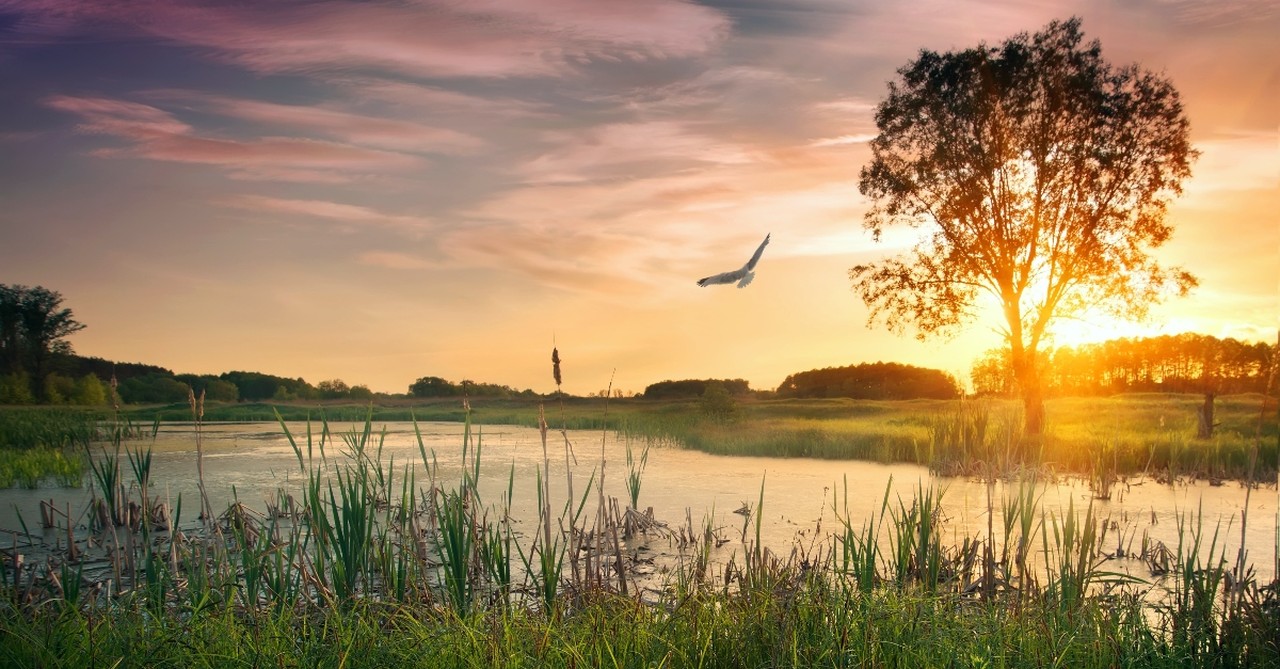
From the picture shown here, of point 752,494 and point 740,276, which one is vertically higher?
point 740,276

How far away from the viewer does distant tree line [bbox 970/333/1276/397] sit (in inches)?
1113

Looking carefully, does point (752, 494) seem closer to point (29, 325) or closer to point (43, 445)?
point (43, 445)

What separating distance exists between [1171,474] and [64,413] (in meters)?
24.2

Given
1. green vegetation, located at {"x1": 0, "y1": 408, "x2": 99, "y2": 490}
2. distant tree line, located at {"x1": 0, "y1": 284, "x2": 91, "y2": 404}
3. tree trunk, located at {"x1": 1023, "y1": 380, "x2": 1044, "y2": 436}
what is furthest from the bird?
distant tree line, located at {"x1": 0, "y1": 284, "x2": 91, "y2": 404}

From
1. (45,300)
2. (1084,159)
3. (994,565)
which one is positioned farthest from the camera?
(45,300)

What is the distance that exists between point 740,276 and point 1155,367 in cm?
4455

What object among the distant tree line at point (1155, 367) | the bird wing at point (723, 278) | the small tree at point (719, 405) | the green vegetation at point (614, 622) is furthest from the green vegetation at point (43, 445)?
the distant tree line at point (1155, 367)

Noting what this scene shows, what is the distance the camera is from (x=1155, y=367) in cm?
4188

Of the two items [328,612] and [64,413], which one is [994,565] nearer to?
[328,612]

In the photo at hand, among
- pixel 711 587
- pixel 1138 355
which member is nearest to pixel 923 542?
pixel 711 587

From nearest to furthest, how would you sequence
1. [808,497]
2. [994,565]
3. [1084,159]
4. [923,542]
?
[923,542] < [994,565] < [808,497] < [1084,159]

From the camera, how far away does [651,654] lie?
10.9ft

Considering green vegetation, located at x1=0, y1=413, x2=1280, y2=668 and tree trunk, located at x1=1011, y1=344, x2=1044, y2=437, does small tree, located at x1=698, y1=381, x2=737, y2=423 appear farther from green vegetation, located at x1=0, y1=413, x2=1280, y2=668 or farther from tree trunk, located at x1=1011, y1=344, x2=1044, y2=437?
green vegetation, located at x1=0, y1=413, x2=1280, y2=668

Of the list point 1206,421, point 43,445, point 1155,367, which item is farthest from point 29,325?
point 1155,367
